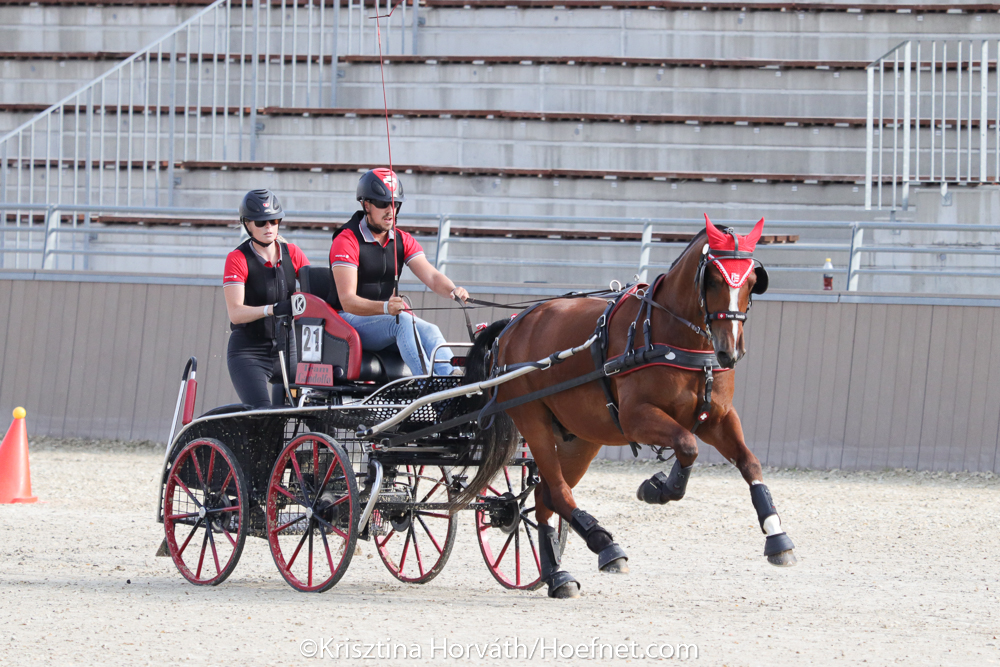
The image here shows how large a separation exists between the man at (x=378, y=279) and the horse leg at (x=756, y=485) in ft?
4.61

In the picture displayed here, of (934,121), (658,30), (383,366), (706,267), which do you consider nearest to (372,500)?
(383,366)

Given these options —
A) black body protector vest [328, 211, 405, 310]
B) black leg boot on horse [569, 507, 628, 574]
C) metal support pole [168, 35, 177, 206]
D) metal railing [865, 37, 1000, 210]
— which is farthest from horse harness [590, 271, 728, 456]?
metal support pole [168, 35, 177, 206]

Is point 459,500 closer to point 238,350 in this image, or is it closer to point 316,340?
point 316,340

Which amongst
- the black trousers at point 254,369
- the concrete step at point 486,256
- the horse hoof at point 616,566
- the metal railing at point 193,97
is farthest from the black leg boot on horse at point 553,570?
the metal railing at point 193,97

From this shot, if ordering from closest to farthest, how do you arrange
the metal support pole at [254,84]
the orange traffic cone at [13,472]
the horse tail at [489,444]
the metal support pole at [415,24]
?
the horse tail at [489,444]
the orange traffic cone at [13,472]
the metal support pole at [254,84]
the metal support pole at [415,24]

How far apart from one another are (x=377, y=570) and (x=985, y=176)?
778 centimetres

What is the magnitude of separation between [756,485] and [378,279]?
2225mm

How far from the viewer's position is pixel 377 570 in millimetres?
6930

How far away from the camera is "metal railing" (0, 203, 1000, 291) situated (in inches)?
419

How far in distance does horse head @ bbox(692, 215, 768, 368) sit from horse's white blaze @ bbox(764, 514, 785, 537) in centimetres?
65

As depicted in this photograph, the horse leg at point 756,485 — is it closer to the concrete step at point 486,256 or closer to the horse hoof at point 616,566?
the horse hoof at point 616,566

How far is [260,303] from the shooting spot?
21.1 ft

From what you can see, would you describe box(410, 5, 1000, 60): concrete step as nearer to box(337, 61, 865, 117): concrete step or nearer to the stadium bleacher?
the stadium bleacher

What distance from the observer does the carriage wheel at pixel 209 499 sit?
5895 millimetres
